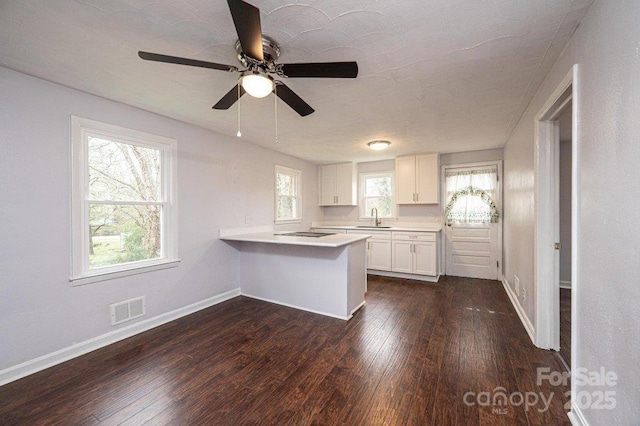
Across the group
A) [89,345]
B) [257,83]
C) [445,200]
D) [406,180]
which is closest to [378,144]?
[406,180]

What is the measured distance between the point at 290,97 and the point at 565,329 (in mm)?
3484

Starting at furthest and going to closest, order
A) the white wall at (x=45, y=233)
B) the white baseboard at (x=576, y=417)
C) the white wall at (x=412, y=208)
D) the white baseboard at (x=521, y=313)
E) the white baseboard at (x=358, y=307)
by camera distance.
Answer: the white wall at (x=412, y=208)
the white baseboard at (x=358, y=307)
the white baseboard at (x=521, y=313)
the white wall at (x=45, y=233)
the white baseboard at (x=576, y=417)

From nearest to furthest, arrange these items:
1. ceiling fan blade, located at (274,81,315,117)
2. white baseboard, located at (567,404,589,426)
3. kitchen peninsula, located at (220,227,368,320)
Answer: white baseboard, located at (567,404,589,426), ceiling fan blade, located at (274,81,315,117), kitchen peninsula, located at (220,227,368,320)

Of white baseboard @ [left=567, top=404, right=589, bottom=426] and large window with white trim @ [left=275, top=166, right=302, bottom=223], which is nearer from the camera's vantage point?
white baseboard @ [left=567, top=404, right=589, bottom=426]

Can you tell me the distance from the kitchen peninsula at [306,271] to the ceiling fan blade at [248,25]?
1816 mm

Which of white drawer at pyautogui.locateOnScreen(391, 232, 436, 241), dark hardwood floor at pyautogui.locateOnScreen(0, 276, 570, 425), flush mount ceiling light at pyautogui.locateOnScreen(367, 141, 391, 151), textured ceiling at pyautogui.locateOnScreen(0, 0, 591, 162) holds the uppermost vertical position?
textured ceiling at pyautogui.locateOnScreen(0, 0, 591, 162)

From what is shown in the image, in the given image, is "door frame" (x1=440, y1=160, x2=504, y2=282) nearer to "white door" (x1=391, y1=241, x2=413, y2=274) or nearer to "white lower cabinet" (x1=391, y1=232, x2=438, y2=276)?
"white lower cabinet" (x1=391, y1=232, x2=438, y2=276)

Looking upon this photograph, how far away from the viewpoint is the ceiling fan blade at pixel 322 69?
4.86 ft

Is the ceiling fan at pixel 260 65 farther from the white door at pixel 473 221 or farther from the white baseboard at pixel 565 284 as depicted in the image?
the white baseboard at pixel 565 284

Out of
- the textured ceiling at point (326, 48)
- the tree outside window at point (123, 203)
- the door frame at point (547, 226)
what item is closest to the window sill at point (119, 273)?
the tree outside window at point (123, 203)

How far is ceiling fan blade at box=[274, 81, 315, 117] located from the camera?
1.80 metres

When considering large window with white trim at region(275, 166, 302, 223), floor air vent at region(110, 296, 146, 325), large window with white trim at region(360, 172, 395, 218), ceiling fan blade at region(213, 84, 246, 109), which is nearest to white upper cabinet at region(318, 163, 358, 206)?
large window with white trim at region(360, 172, 395, 218)

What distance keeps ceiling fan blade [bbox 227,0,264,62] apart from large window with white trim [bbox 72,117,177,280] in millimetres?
2004

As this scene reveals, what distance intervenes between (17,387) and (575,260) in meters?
3.85
